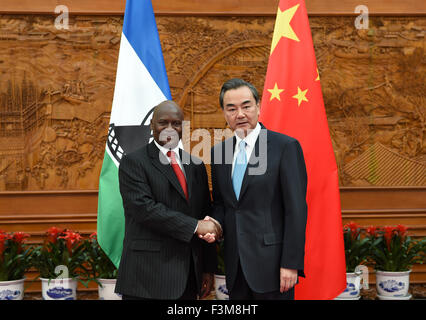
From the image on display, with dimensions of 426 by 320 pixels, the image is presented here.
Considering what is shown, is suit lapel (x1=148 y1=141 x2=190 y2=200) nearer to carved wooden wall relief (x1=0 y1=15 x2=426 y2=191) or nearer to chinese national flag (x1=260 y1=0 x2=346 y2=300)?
chinese national flag (x1=260 y1=0 x2=346 y2=300)

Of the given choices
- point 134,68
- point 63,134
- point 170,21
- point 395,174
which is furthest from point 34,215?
point 395,174

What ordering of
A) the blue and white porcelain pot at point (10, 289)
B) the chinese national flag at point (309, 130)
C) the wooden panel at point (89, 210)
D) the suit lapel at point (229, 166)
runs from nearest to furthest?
the suit lapel at point (229, 166), the chinese national flag at point (309, 130), the blue and white porcelain pot at point (10, 289), the wooden panel at point (89, 210)

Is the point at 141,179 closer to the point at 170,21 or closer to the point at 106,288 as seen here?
the point at 106,288

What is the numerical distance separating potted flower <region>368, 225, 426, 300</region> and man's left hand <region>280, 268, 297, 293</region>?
2103mm

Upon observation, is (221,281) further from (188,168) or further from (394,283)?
(188,168)

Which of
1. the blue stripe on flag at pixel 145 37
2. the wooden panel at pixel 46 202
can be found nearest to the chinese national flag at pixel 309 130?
the blue stripe on flag at pixel 145 37

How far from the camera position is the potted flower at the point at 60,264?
132 inches

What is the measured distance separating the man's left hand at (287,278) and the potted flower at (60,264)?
210 centimetres

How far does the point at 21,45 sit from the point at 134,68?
202 centimetres

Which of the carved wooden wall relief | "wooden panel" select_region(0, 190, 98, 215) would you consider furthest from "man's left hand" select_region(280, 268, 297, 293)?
"wooden panel" select_region(0, 190, 98, 215)

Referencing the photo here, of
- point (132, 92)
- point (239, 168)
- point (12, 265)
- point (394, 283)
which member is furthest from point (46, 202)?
point (394, 283)

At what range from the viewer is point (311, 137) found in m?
2.99

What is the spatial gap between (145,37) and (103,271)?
190cm

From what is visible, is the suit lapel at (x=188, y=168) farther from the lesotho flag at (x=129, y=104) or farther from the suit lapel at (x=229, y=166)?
the lesotho flag at (x=129, y=104)
